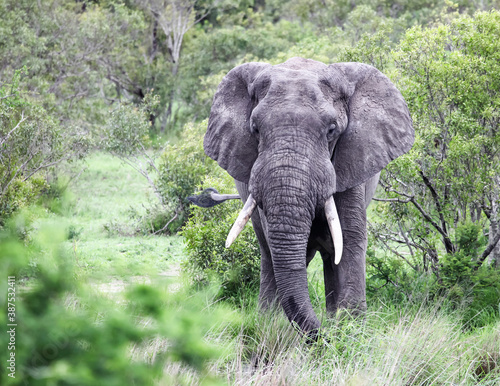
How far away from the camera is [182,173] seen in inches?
468

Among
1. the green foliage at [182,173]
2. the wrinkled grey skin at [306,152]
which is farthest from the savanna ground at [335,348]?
the green foliage at [182,173]

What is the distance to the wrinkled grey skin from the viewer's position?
4613 mm

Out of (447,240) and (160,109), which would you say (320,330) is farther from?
(160,109)

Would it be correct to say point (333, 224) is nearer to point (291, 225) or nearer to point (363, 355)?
point (291, 225)

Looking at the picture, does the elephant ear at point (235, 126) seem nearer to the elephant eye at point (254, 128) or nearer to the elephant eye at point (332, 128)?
the elephant eye at point (254, 128)

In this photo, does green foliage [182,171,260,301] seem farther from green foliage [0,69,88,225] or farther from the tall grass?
green foliage [0,69,88,225]

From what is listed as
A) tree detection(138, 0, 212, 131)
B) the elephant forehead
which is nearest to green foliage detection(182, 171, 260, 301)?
the elephant forehead

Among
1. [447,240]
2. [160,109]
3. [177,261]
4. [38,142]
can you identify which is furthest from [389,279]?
[160,109]

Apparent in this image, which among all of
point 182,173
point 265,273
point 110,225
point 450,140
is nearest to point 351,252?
point 265,273

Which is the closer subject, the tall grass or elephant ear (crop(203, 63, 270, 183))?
the tall grass

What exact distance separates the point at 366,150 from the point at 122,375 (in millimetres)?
3713

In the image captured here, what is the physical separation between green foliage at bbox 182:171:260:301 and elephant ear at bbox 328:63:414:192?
238 centimetres

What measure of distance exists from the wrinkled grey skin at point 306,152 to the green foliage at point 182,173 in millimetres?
6023

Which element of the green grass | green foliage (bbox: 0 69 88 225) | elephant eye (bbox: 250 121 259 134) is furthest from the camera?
Answer: the green grass
